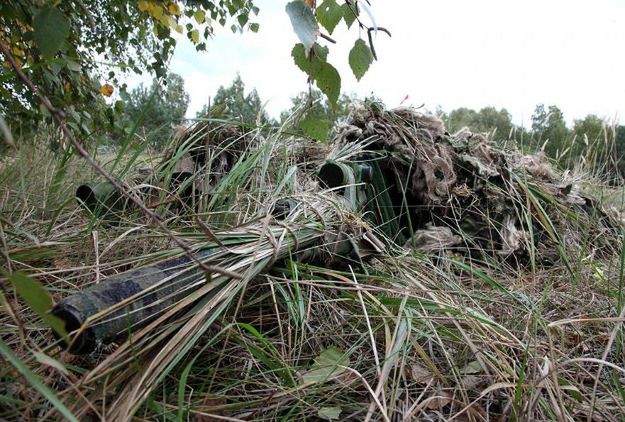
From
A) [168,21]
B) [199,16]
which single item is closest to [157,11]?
[168,21]

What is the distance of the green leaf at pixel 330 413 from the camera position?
0.83m

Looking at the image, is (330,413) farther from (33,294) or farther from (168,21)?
(168,21)

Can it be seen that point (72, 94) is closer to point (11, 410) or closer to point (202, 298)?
point (202, 298)

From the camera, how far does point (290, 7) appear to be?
554 mm

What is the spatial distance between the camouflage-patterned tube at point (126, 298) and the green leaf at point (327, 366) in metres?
0.32

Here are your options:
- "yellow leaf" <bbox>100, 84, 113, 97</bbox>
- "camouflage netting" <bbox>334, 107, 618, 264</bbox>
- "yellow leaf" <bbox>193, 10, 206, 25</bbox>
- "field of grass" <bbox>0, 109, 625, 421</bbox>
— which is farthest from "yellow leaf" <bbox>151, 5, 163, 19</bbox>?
"camouflage netting" <bbox>334, 107, 618, 264</bbox>

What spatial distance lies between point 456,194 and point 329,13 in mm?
1607

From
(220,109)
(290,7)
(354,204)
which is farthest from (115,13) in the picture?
(290,7)

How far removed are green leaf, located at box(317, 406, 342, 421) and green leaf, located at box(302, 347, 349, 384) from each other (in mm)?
55

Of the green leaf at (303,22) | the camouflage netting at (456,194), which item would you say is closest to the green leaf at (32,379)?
the green leaf at (303,22)

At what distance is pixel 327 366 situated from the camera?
34.0 inches

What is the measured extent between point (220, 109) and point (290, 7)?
4.98 ft

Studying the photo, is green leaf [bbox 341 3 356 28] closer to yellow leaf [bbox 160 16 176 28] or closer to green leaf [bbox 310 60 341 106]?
green leaf [bbox 310 60 341 106]

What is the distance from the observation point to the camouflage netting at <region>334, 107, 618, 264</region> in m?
1.98
